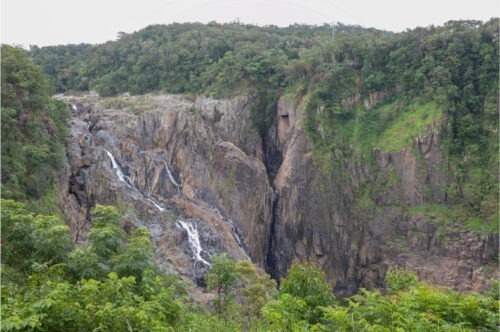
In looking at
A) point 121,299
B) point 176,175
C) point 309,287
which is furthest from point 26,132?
point 309,287

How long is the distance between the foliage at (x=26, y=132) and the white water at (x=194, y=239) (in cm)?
844

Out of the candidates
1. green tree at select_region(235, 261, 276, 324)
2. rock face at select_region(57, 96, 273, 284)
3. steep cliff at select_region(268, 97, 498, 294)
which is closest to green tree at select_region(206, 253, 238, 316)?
green tree at select_region(235, 261, 276, 324)

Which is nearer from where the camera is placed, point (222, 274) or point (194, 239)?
point (222, 274)

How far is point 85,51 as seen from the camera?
55469mm

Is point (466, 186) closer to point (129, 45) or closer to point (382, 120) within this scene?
point (382, 120)

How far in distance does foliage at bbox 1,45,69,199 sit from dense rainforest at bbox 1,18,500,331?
8 cm

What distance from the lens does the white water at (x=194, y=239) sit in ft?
84.1

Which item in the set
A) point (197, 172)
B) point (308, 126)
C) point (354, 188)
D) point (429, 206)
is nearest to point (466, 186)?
point (429, 206)

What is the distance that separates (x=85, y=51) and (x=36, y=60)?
6526 mm

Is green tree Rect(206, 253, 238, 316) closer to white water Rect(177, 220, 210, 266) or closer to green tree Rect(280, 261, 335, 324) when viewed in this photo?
green tree Rect(280, 261, 335, 324)

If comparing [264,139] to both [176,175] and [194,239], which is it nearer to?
[176,175]

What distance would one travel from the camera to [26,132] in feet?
76.2

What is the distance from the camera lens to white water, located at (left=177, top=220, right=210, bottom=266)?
84.1 feet

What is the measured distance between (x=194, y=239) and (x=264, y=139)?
718 inches
